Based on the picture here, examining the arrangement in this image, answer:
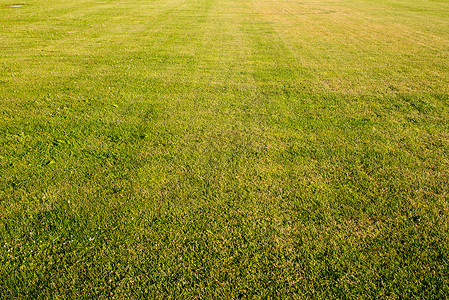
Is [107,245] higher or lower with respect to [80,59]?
lower

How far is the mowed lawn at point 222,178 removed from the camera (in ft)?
9.02

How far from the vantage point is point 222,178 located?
3.96m

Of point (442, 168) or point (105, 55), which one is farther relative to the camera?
point (105, 55)

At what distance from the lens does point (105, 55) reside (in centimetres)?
946

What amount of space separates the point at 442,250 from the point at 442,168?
1.69 metres

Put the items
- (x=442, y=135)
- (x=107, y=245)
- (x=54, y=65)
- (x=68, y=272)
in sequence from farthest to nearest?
1. (x=54, y=65)
2. (x=442, y=135)
3. (x=107, y=245)
4. (x=68, y=272)

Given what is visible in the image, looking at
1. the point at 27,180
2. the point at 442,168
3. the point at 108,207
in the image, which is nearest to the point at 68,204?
the point at 108,207

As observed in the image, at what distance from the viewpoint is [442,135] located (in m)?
5.09

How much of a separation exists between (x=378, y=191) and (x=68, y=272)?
11.4ft

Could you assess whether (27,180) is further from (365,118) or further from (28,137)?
(365,118)

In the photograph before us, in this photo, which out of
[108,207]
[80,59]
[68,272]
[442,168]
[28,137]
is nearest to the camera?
[68,272]

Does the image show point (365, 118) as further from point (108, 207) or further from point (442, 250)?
point (108, 207)

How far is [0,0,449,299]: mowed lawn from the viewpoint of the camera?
9.02ft

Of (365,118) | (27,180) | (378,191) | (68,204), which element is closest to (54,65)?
(27,180)
